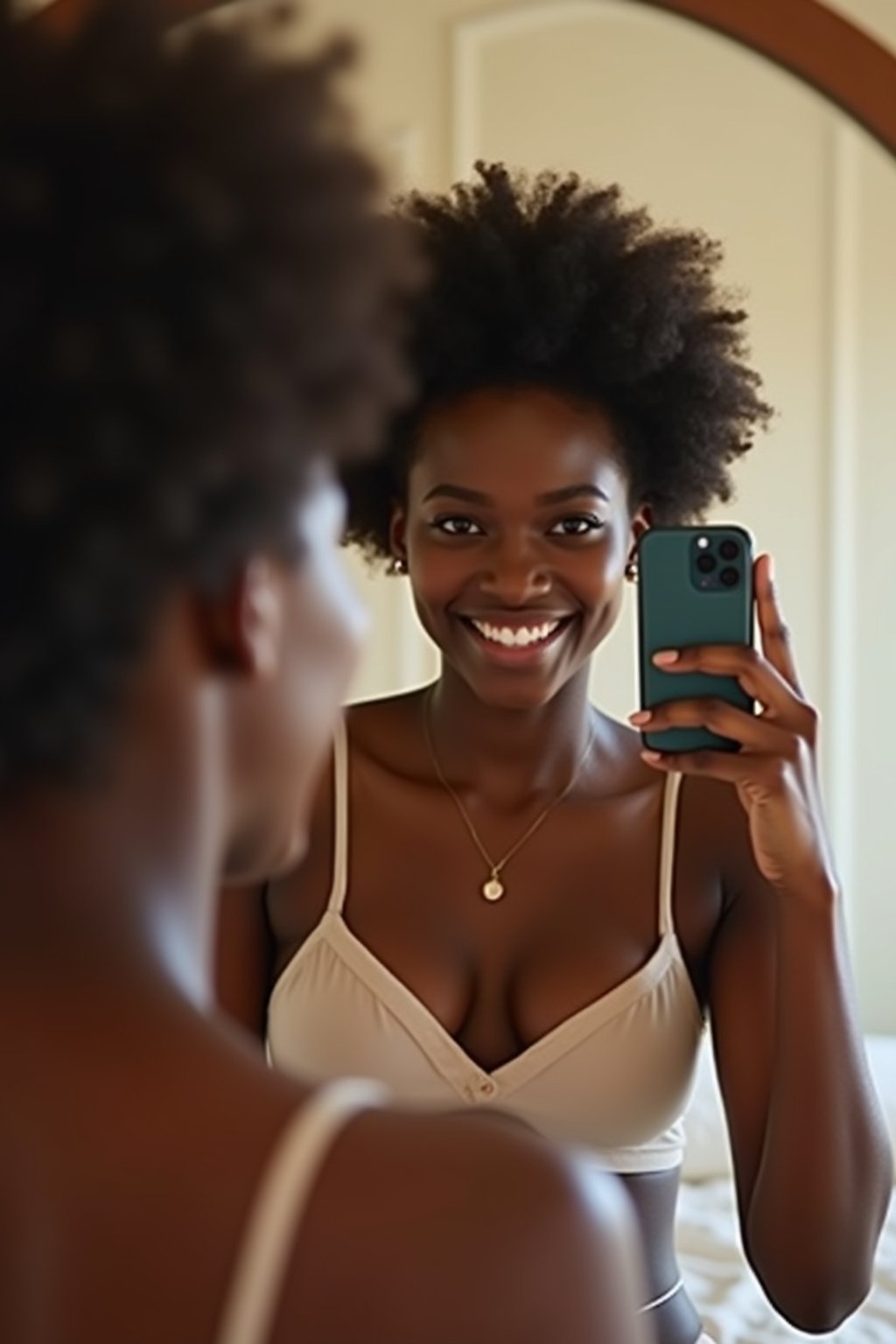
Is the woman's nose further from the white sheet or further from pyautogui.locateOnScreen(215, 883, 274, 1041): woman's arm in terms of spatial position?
the white sheet

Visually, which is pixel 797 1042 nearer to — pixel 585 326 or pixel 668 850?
pixel 668 850

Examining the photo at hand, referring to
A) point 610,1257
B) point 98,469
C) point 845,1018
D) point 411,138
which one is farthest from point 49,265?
point 411,138

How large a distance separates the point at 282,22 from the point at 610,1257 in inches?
11.8

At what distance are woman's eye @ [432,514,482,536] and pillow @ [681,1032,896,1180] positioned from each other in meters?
0.71

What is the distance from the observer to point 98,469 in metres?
0.37

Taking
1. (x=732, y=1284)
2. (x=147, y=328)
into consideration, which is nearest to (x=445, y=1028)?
(x=732, y=1284)

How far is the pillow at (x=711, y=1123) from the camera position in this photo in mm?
1463

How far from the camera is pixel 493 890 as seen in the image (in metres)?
0.95

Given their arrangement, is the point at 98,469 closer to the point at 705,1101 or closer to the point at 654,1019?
the point at 654,1019

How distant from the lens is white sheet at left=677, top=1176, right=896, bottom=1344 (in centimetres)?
115

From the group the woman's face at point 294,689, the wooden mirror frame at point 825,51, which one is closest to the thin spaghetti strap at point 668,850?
the wooden mirror frame at point 825,51

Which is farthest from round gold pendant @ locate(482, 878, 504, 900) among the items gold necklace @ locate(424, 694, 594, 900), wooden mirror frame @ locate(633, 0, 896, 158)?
wooden mirror frame @ locate(633, 0, 896, 158)

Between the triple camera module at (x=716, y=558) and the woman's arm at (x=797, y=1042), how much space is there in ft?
0.04

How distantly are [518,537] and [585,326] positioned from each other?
0.13 meters
